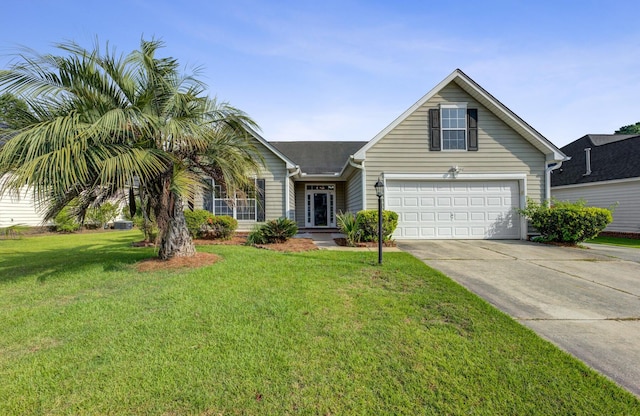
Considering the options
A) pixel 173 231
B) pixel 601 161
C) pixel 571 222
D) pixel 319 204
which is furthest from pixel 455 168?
pixel 601 161

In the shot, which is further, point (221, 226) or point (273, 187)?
point (273, 187)

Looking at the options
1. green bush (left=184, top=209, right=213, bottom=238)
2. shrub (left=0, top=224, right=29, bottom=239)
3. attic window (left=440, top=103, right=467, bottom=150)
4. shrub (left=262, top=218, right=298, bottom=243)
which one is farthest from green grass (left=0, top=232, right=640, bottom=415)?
shrub (left=0, top=224, right=29, bottom=239)

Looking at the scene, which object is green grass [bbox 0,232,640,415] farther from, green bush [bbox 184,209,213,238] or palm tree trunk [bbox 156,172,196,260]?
green bush [bbox 184,209,213,238]

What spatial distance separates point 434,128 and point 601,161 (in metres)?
11.3

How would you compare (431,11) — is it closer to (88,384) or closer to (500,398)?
(500,398)

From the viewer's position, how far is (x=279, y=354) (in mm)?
2621

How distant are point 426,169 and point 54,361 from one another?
1038cm

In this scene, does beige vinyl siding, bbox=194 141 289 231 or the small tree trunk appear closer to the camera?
the small tree trunk

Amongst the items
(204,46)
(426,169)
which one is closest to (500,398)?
(426,169)

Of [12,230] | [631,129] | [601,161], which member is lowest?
[12,230]

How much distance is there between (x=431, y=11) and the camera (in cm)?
862

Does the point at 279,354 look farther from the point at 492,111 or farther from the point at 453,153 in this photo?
the point at 492,111

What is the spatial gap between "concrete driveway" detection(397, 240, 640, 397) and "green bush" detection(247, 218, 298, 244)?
3.59m

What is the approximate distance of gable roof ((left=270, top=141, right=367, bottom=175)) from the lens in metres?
15.2
